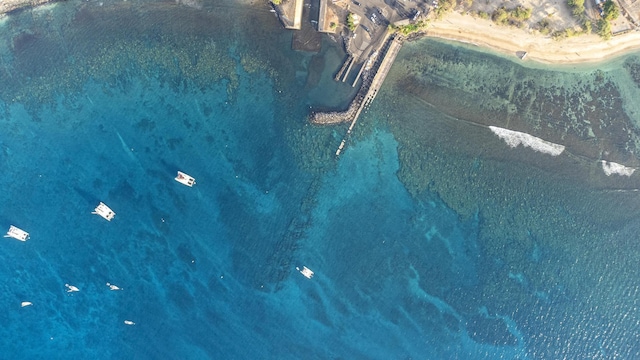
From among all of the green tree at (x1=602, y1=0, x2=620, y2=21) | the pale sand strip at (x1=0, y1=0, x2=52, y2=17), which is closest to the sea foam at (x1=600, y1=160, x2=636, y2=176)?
the green tree at (x1=602, y1=0, x2=620, y2=21)

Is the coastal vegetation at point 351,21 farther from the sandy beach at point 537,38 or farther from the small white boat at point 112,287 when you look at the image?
the small white boat at point 112,287

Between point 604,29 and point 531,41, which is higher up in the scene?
point 604,29

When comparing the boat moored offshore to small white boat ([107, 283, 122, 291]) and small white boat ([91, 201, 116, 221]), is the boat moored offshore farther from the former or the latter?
small white boat ([107, 283, 122, 291])

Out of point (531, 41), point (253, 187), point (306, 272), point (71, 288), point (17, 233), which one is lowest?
point (71, 288)

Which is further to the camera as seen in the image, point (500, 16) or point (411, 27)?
point (411, 27)

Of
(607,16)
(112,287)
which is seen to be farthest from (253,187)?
(607,16)

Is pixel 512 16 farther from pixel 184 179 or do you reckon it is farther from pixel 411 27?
pixel 184 179

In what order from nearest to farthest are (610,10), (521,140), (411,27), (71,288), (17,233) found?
(610,10) → (411,27) → (17,233) → (521,140) → (71,288)
